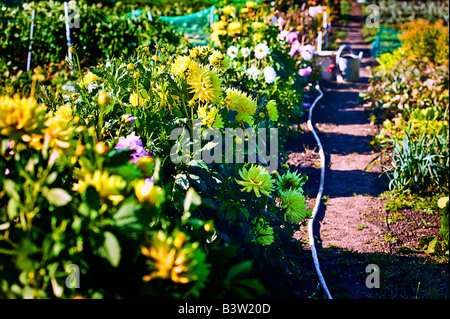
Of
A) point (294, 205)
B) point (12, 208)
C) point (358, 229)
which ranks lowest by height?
point (358, 229)

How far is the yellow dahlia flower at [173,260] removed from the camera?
0.87m

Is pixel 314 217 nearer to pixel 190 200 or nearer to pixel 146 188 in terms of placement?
pixel 190 200

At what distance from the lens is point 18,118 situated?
94 centimetres

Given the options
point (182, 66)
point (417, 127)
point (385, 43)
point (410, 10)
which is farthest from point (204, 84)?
point (410, 10)

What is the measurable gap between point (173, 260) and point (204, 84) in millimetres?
954

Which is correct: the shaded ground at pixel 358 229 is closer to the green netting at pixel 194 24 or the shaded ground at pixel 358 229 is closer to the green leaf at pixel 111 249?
the green leaf at pixel 111 249

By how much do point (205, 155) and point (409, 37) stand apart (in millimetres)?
6977

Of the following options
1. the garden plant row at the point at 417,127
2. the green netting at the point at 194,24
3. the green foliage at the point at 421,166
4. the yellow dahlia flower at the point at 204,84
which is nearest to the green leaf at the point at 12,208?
the yellow dahlia flower at the point at 204,84

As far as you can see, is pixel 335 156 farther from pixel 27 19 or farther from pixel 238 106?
pixel 27 19

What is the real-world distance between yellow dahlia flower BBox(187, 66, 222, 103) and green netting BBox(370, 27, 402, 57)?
8.41 meters

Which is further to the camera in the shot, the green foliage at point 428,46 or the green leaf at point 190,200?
the green foliage at point 428,46

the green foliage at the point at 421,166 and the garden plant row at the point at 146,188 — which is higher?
the garden plant row at the point at 146,188

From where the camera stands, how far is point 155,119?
1.81 metres

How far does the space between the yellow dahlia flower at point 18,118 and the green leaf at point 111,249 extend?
0.31 metres
